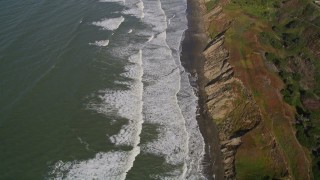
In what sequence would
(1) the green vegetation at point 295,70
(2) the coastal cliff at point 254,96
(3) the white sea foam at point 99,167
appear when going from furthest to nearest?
(1) the green vegetation at point 295,70 → (2) the coastal cliff at point 254,96 → (3) the white sea foam at point 99,167

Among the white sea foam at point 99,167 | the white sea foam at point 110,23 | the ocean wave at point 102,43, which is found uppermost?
the white sea foam at point 110,23

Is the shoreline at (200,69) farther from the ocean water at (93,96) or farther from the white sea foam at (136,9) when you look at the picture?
the white sea foam at (136,9)

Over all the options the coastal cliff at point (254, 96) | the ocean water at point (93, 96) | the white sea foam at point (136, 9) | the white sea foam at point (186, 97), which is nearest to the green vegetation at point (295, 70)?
the coastal cliff at point (254, 96)

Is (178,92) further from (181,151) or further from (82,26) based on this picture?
(82,26)

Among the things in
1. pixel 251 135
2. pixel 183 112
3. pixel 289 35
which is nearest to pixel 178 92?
pixel 183 112

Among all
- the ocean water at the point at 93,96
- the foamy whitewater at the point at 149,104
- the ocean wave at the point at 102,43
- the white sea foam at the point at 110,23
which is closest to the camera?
the foamy whitewater at the point at 149,104

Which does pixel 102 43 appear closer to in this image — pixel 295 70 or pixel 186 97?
pixel 186 97

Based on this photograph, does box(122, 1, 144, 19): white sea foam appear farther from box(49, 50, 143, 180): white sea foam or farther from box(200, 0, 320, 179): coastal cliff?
box(49, 50, 143, 180): white sea foam
